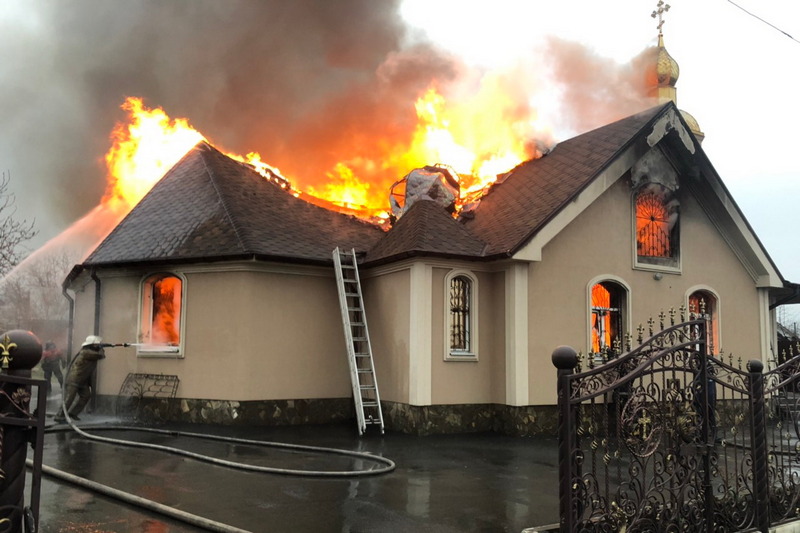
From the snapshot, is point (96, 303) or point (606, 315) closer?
point (606, 315)

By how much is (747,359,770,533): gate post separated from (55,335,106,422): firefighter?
12.4 metres

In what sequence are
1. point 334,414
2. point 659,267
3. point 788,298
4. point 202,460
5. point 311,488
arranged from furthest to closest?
point 788,298 < point 659,267 < point 334,414 < point 202,460 < point 311,488

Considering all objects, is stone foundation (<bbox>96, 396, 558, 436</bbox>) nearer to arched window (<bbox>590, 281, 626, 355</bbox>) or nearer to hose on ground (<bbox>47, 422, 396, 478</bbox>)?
hose on ground (<bbox>47, 422, 396, 478</bbox>)

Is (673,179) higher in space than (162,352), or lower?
higher

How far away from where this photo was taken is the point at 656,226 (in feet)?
54.2

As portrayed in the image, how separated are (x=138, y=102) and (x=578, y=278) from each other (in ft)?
41.9

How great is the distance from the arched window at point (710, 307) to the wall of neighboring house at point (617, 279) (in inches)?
6.5

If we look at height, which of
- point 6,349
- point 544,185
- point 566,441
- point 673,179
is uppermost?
point 673,179

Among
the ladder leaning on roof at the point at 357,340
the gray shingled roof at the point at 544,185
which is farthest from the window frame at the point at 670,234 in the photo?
the ladder leaning on roof at the point at 357,340

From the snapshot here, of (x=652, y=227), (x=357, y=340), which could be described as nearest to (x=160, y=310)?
(x=357, y=340)

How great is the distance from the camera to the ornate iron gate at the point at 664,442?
5344 mm

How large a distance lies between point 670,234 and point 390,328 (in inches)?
297

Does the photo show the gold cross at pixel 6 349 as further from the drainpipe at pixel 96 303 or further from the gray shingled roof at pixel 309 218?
the drainpipe at pixel 96 303

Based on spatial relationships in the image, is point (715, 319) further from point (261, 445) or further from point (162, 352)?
point (162, 352)
